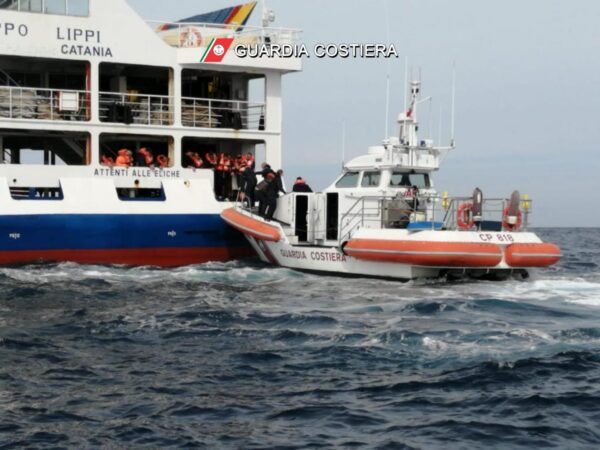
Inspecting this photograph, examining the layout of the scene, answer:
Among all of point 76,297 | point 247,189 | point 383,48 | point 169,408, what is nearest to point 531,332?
point 169,408

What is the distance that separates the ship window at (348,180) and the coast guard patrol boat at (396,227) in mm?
23

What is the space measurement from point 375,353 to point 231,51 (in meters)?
14.4

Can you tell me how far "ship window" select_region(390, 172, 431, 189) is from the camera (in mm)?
21673

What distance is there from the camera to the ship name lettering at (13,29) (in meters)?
22.5

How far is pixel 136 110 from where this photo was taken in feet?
80.9

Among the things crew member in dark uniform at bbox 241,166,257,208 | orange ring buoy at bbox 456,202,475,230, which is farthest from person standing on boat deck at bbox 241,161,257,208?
orange ring buoy at bbox 456,202,475,230

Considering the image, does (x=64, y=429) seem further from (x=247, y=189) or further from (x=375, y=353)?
(x=247, y=189)

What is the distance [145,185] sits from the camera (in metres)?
23.5

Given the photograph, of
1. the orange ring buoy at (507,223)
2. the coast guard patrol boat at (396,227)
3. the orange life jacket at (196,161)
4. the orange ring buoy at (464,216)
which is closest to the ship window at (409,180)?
the coast guard patrol boat at (396,227)

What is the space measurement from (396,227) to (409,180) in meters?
1.48

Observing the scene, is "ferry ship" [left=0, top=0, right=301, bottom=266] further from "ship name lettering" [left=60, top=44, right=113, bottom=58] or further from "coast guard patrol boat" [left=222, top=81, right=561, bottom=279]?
"coast guard patrol boat" [left=222, top=81, right=561, bottom=279]

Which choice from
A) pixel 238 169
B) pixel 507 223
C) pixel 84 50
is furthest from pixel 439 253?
pixel 84 50

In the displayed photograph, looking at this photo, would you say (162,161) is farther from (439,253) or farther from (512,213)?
(512,213)

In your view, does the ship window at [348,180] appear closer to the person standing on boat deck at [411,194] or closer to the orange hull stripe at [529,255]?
the person standing on boat deck at [411,194]
